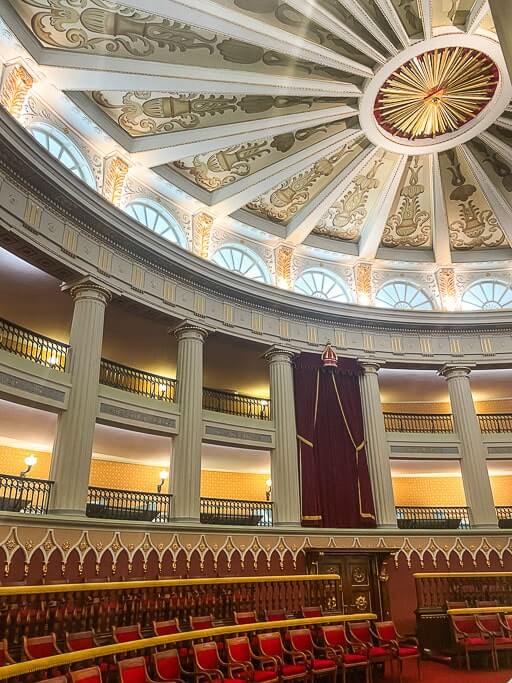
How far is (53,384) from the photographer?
11.6 metres

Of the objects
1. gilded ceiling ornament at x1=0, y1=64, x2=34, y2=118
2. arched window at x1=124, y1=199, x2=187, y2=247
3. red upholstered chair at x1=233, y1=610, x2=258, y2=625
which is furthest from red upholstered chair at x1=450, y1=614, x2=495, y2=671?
gilded ceiling ornament at x1=0, y1=64, x2=34, y2=118

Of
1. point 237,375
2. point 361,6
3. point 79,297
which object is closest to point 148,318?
point 79,297

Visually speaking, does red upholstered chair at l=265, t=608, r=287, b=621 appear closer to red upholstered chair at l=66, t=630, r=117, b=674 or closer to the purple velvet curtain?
Answer: red upholstered chair at l=66, t=630, r=117, b=674

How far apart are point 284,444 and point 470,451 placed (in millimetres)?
6453

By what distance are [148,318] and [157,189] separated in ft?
12.8

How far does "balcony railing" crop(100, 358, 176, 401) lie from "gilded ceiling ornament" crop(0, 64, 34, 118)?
6.32 meters

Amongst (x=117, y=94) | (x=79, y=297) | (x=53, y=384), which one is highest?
(x=117, y=94)

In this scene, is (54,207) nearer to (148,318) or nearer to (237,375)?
(148,318)

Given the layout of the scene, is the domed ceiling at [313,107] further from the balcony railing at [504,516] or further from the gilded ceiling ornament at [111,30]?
the balcony railing at [504,516]

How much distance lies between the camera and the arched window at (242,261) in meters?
17.4

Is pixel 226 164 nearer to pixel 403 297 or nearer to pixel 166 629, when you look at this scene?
pixel 403 297

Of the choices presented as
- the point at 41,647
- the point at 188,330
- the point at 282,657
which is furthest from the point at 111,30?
the point at 282,657

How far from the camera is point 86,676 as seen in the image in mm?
5305

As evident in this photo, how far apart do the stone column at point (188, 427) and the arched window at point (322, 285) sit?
509cm
